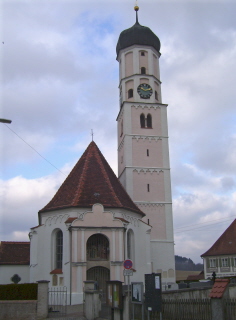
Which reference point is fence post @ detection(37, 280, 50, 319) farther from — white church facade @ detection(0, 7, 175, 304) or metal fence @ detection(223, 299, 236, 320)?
metal fence @ detection(223, 299, 236, 320)

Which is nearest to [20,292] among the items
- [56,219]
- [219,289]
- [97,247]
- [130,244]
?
[97,247]

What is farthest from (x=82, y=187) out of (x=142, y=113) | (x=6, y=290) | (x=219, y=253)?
(x=219, y=253)

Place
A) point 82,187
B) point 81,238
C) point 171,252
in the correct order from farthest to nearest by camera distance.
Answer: point 171,252
point 82,187
point 81,238

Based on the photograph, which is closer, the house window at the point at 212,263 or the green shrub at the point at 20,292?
the green shrub at the point at 20,292

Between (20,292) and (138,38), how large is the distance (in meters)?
28.1

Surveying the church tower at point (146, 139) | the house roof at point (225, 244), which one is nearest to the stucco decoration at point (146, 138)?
the church tower at point (146, 139)

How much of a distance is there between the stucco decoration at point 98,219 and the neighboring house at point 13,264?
369 inches

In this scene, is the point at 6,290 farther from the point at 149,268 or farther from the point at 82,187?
the point at 149,268

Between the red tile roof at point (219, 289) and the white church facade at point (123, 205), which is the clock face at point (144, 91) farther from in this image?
the red tile roof at point (219, 289)

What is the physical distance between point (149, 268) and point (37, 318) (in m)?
11.8

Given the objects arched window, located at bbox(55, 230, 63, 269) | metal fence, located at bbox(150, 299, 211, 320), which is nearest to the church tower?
arched window, located at bbox(55, 230, 63, 269)

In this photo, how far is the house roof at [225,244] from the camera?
46438 mm

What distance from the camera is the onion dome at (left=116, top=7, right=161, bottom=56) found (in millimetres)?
39969

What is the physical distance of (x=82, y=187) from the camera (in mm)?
27969
